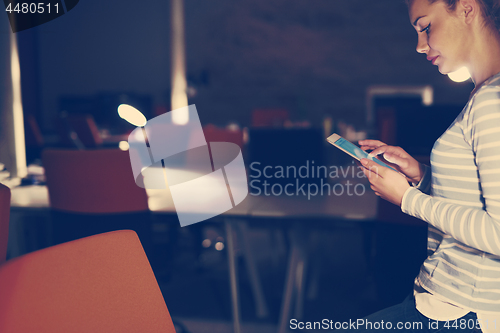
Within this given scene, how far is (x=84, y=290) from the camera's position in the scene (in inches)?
23.0

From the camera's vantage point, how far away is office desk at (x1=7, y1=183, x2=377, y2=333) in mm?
1416

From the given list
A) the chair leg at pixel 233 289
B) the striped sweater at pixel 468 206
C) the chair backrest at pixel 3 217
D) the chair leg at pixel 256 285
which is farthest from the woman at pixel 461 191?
the chair leg at pixel 256 285

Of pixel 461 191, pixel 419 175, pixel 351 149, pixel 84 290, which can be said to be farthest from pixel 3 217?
pixel 419 175

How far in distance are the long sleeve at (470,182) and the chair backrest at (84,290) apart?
0.56 metres

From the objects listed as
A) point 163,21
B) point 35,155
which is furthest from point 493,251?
point 163,21

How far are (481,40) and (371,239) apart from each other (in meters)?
1.18

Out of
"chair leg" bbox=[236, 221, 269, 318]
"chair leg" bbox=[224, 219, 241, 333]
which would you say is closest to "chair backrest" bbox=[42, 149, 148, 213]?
"chair leg" bbox=[224, 219, 241, 333]

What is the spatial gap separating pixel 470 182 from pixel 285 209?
772 millimetres

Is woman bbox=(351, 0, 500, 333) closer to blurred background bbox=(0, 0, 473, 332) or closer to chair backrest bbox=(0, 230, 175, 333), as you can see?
chair backrest bbox=(0, 230, 175, 333)

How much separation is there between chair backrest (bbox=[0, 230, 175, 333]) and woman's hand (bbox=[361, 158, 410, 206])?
0.55 metres

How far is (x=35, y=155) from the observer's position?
4293 mm

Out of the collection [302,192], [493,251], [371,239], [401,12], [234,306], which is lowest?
[234,306]

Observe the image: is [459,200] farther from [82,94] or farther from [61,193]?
[82,94]

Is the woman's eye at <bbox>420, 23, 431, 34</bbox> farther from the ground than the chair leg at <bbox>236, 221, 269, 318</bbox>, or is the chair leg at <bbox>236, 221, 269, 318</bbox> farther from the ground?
the woman's eye at <bbox>420, 23, 431, 34</bbox>
